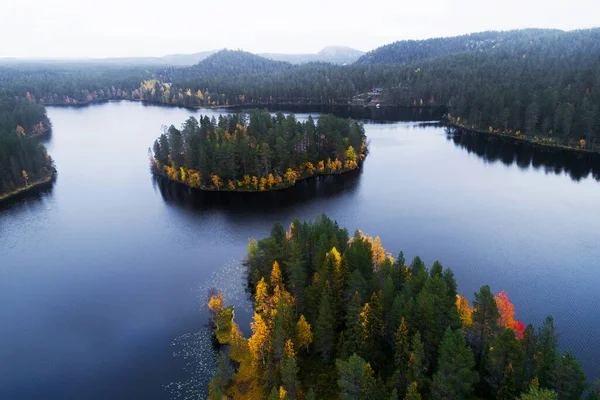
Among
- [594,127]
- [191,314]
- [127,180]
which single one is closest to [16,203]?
[127,180]

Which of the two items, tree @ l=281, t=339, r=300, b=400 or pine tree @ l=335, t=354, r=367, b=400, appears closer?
pine tree @ l=335, t=354, r=367, b=400

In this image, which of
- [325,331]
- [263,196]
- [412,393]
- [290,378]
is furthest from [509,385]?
[263,196]

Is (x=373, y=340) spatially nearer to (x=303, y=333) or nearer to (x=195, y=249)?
(x=303, y=333)

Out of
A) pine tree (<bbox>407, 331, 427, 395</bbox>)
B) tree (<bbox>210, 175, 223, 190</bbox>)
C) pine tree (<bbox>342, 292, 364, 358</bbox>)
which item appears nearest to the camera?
pine tree (<bbox>407, 331, 427, 395</bbox>)

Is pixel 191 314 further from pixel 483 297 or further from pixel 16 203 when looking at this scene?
pixel 16 203

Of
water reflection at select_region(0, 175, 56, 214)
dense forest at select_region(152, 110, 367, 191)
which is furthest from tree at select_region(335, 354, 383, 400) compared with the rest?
water reflection at select_region(0, 175, 56, 214)

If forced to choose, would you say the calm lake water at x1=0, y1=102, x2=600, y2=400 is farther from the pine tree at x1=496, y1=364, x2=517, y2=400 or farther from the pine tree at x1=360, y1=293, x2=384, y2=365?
the pine tree at x1=360, y1=293, x2=384, y2=365
